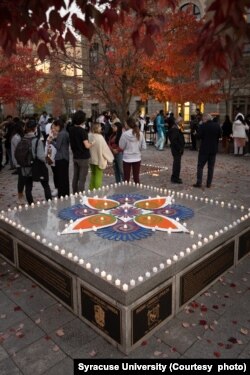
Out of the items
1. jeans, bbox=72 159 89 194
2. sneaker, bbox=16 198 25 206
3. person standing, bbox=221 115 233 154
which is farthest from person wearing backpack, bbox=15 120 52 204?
person standing, bbox=221 115 233 154

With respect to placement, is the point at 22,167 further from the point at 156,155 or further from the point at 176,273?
the point at 156,155

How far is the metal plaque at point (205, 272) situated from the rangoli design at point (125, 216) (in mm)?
582

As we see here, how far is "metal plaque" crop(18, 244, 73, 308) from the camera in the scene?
407 cm

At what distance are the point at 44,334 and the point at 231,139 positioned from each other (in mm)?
14869

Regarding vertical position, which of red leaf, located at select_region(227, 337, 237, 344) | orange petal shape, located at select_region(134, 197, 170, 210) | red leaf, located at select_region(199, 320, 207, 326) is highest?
orange petal shape, located at select_region(134, 197, 170, 210)

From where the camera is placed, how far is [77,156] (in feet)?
25.6

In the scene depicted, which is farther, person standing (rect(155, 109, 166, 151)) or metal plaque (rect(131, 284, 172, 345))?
person standing (rect(155, 109, 166, 151))

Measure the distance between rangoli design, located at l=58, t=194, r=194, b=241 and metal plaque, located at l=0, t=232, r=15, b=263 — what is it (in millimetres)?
879

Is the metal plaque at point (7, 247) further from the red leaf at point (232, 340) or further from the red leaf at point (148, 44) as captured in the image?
the red leaf at point (148, 44)

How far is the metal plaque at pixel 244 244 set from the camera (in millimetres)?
5156

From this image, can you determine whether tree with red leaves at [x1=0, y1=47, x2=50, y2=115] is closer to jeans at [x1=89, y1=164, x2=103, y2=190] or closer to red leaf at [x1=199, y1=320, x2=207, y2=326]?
jeans at [x1=89, y1=164, x2=103, y2=190]

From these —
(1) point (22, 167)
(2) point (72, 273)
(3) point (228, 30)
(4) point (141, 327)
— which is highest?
(3) point (228, 30)

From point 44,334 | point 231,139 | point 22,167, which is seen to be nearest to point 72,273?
point 44,334

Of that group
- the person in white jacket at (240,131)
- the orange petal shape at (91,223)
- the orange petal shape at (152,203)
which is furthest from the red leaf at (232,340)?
the person in white jacket at (240,131)
